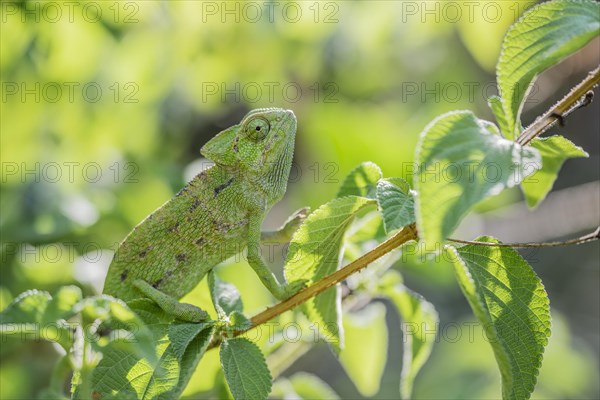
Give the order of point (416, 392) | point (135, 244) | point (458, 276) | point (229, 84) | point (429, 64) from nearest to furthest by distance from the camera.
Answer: point (458, 276) < point (135, 244) < point (416, 392) < point (229, 84) < point (429, 64)

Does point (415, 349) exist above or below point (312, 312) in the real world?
below

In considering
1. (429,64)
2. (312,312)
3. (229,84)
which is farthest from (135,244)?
(429,64)

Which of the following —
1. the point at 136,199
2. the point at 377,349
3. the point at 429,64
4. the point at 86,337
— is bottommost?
the point at 377,349

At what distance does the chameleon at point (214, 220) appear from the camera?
1.35 m

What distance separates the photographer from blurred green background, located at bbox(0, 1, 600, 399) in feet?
5.97

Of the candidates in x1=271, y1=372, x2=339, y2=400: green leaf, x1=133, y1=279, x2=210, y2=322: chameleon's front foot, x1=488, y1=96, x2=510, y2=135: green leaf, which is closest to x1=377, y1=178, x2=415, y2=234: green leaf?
Result: x1=488, y1=96, x2=510, y2=135: green leaf

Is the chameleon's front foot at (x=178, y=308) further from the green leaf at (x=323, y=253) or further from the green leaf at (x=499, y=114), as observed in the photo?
the green leaf at (x=499, y=114)

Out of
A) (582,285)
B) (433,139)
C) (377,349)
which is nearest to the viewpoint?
(433,139)

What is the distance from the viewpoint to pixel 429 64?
3.13 metres

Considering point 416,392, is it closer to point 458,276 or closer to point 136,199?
point 136,199

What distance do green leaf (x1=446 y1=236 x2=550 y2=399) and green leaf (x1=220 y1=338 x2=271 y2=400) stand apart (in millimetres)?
313

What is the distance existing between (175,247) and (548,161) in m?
0.69

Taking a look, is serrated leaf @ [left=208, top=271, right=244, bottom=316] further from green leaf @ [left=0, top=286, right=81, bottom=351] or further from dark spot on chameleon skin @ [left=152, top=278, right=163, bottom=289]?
green leaf @ [left=0, top=286, right=81, bottom=351]

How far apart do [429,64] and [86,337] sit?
251 cm
